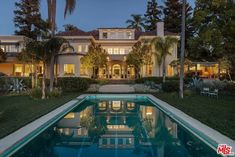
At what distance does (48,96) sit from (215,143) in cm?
1467

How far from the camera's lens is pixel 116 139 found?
9133 mm

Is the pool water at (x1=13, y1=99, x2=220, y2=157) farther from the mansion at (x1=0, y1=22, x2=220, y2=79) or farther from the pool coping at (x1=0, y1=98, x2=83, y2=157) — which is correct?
the mansion at (x1=0, y1=22, x2=220, y2=79)

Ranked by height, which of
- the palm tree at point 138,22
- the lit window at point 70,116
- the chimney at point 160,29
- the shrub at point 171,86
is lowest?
the lit window at point 70,116

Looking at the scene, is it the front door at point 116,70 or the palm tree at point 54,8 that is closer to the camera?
the palm tree at point 54,8

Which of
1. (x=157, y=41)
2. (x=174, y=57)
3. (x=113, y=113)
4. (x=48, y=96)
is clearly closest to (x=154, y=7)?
(x=174, y=57)

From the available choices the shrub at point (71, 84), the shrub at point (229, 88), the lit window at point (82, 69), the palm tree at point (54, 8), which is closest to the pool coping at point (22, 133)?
the palm tree at point (54, 8)

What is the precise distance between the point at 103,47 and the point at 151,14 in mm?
21261

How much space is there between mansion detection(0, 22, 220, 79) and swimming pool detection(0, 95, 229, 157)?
24.2 meters

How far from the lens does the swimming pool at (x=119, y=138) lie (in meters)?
7.50

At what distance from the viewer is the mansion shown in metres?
38.0

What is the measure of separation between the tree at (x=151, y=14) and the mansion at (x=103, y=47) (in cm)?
1501


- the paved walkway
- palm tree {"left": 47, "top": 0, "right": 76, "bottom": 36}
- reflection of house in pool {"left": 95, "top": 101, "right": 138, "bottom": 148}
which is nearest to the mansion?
the paved walkway

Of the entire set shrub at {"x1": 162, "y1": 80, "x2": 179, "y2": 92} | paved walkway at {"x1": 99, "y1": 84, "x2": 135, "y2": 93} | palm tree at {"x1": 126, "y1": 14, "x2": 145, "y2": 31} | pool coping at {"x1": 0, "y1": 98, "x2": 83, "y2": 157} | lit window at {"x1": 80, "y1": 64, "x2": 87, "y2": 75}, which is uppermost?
palm tree at {"x1": 126, "y1": 14, "x2": 145, "y2": 31}

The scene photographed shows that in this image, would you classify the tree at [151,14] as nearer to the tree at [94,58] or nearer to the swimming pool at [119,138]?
the tree at [94,58]
